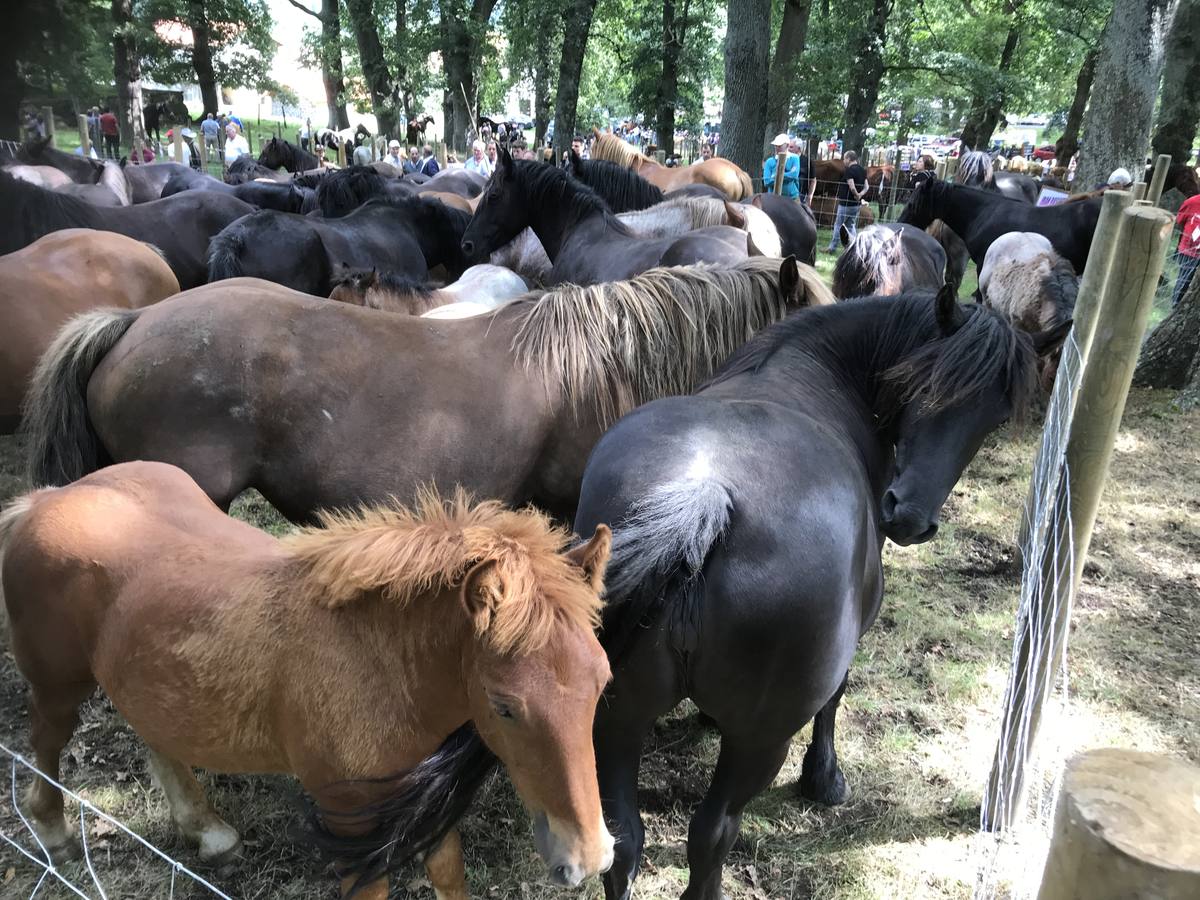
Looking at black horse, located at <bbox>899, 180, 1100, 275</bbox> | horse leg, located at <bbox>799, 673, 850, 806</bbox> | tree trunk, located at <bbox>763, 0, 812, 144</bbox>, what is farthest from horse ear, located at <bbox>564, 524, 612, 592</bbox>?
tree trunk, located at <bbox>763, 0, 812, 144</bbox>

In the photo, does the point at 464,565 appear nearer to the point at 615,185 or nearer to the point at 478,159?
the point at 615,185

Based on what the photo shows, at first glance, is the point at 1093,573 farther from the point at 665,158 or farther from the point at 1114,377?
the point at 665,158

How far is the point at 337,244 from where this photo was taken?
6305 millimetres

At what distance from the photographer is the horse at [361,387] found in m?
2.77

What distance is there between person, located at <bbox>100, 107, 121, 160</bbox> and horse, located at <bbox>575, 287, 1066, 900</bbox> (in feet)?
72.9

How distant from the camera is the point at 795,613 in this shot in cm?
177

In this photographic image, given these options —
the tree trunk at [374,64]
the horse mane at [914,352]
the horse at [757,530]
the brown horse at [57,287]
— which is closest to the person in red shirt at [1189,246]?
the horse mane at [914,352]

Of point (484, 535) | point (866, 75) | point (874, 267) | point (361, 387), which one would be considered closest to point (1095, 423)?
point (484, 535)

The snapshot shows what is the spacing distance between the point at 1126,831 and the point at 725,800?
140 cm

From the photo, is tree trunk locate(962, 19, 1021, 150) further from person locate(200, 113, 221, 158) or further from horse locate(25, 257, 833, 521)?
horse locate(25, 257, 833, 521)

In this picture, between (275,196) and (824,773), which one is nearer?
(824,773)

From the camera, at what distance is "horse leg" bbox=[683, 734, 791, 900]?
1998 mm

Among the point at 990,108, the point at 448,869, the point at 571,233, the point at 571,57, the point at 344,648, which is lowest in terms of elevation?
the point at 448,869

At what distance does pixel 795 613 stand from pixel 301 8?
34606 millimetres
